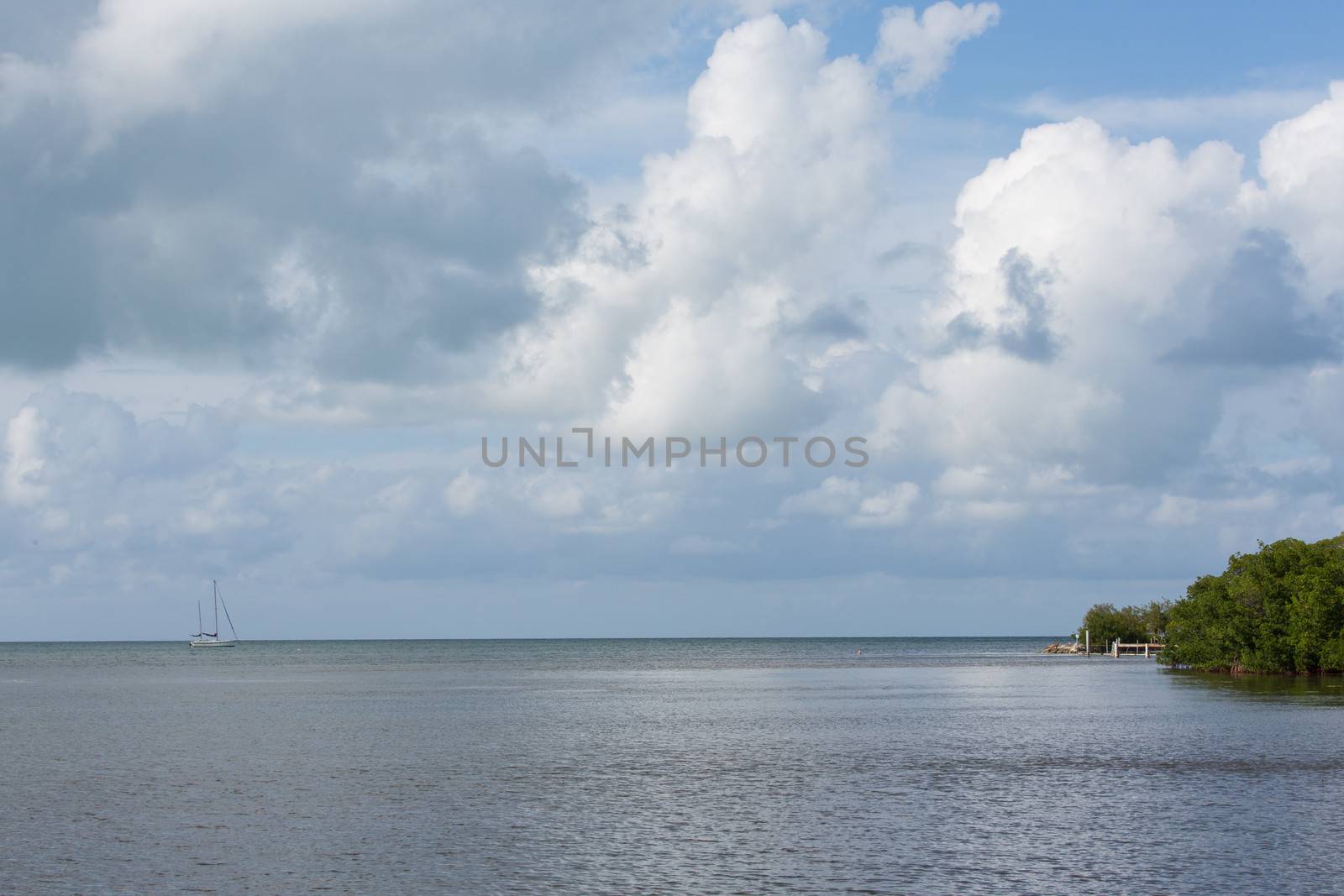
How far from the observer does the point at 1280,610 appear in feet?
384

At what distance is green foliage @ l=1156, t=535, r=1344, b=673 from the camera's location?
112 metres

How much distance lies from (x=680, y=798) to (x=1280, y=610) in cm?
8668

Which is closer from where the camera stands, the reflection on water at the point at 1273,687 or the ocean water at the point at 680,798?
the ocean water at the point at 680,798

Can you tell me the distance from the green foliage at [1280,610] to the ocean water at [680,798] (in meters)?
19.3

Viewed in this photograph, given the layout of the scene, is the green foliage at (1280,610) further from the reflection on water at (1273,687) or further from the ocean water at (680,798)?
the ocean water at (680,798)

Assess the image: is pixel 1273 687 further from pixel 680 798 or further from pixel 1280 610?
pixel 680 798

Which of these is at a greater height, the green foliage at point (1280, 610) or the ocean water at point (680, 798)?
the green foliage at point (1280, 610)

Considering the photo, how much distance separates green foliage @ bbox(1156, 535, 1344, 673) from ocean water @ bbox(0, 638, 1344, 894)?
1930cm

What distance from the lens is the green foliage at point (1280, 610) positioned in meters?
112

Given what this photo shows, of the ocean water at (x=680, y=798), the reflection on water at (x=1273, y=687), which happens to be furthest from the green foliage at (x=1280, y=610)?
the ocean water at (x=680, y=798)

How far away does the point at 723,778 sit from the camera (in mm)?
52594

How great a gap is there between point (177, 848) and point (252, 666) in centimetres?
16672

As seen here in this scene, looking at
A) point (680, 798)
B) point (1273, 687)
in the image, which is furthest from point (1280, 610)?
point (680, 798)

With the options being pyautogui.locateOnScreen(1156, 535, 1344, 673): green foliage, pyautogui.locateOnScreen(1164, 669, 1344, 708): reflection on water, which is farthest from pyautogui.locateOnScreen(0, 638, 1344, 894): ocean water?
pyautogui.locateOnScreen(1156, 535, 1344, 673): green foliage
